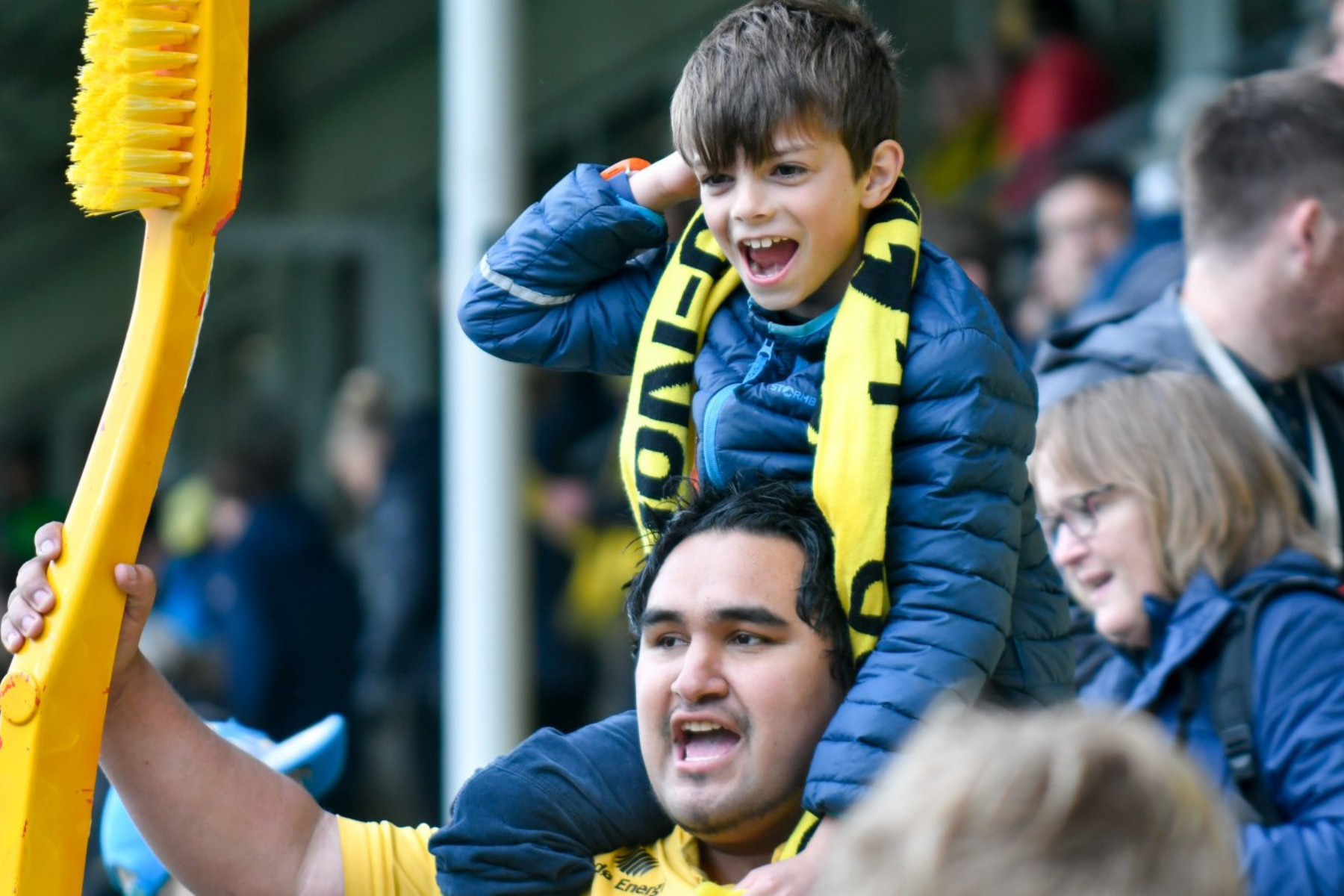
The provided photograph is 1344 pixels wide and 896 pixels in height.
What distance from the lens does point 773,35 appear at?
236cm

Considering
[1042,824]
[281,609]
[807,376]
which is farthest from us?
[281,609]

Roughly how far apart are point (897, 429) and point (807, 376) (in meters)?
0.14

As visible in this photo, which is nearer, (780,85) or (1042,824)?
(1042,824)

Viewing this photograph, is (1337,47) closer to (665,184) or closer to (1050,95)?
(1050,95)

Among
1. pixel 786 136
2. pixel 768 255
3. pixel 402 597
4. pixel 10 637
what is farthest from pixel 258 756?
pixel 402 597

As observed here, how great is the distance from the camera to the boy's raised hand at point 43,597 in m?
2.36

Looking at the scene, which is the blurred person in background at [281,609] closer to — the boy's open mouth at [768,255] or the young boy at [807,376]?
the young boy at [807,376]

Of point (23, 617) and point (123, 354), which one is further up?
point (123, 354)

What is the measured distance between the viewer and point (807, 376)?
2418 millimetres

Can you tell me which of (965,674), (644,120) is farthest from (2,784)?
(644,120)

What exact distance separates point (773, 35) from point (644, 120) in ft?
29.1

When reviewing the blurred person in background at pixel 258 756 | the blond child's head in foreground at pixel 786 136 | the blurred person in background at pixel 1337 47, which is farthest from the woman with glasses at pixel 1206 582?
the blurred person in background at pixel 1337 47

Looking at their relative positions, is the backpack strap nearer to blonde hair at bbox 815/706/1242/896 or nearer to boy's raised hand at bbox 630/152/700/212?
boy's raised hand at bbox 630/152/700/212

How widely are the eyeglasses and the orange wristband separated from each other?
93cm
